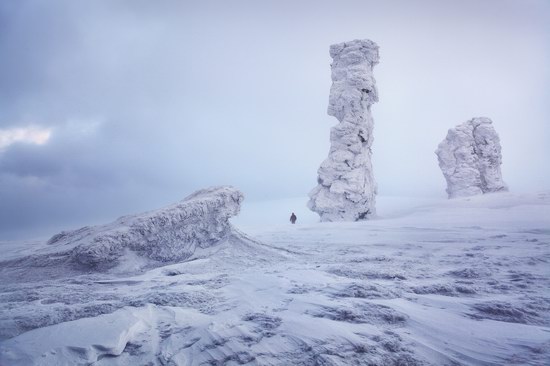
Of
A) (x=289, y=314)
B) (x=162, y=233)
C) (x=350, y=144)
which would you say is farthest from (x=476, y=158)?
(x=289, y=314)

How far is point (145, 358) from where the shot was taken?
223 cm

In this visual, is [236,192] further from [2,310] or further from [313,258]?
[2,310]

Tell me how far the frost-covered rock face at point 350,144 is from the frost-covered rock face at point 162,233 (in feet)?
34.3

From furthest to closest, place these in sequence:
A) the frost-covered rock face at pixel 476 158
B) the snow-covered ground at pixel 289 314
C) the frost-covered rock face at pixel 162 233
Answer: the frost-covered rock face at pixel 476 158 < the frost-covered rock face at pixel 162 233 < the snow-covered ground at pixel 289 314

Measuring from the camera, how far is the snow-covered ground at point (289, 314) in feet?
7.27

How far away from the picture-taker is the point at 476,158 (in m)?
23.2

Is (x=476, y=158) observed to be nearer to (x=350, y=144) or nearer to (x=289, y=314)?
(x=350, y=144)

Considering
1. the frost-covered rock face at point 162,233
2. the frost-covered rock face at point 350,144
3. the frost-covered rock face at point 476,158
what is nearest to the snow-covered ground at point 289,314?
the frost-covered rock face at point 162,233

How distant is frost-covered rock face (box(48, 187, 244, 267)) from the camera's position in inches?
204

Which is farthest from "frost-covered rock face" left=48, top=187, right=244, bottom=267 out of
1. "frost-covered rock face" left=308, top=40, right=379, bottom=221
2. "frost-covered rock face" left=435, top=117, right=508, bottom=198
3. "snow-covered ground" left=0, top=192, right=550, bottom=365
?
"frost-covered rock face" left=435, top=117, right=508, bottom=198

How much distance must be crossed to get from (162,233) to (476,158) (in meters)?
24.7

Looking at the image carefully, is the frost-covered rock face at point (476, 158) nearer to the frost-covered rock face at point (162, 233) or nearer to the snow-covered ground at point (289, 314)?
the snow-covered ground at point (289, 314)

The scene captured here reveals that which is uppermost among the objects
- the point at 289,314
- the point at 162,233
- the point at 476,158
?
the point at 476,158

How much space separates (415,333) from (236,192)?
5.53 meters
